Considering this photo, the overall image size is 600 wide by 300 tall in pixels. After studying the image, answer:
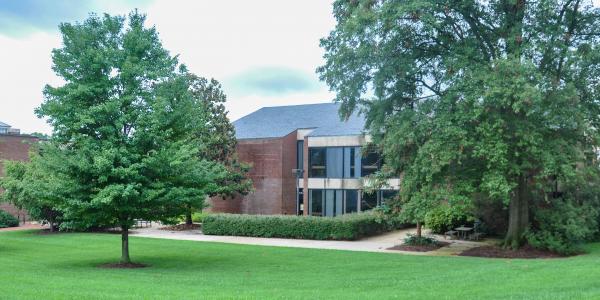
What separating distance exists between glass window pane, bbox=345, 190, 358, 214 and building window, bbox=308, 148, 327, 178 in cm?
230

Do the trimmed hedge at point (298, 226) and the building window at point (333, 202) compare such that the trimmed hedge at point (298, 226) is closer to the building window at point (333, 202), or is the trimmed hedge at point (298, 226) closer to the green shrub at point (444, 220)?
the green shrub at point (444, 220)

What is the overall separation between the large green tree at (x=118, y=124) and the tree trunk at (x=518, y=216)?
12532 millimetres

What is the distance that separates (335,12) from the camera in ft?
79.6

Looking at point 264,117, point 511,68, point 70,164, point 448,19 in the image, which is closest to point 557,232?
point 511,68

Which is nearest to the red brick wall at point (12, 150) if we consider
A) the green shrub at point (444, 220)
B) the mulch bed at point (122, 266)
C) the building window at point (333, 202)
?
the building window at point (333, 202)

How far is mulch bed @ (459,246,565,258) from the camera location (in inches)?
843

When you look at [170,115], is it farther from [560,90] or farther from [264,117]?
[264,117]

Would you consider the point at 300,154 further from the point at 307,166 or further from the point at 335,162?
the point at 335,162

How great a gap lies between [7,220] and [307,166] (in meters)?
20.3

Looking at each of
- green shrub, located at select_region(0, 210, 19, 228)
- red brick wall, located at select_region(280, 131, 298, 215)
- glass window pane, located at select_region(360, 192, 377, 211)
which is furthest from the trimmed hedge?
green shrub, located at select_region(0, 210, 19, 228)

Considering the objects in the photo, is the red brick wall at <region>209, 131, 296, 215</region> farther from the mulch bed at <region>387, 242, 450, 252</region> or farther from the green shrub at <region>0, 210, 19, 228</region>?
the mulch bed at <region>387, 242, 450, 252</region>

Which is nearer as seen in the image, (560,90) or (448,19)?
(560,90)

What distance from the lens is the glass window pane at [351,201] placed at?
39562 mm

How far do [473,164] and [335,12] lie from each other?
8437mm
